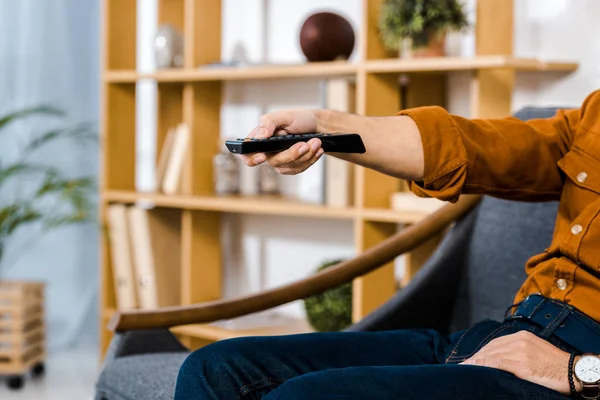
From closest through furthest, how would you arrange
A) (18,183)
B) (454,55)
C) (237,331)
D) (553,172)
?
(553,172) < (454,55) < (237,331) < (18,183)

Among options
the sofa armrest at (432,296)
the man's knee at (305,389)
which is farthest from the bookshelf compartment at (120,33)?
the man's knee at (305,389)

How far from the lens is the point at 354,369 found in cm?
112

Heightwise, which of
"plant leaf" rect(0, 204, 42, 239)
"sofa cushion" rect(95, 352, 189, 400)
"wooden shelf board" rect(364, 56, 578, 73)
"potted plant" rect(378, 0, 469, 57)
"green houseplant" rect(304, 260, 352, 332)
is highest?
"potted plant" rect(378, 0, 469, 57)

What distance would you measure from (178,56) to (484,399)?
2.05 m

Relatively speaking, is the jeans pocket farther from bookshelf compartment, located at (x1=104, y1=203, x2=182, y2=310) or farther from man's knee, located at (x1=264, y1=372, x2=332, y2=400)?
bookshelf compartment, located at (x1=104, y1=203, x2=182, y2=310)

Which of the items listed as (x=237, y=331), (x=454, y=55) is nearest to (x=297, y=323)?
(x=237, y=331)

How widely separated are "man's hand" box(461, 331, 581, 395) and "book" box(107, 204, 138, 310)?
6.18 feet

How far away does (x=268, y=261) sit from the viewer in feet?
9.95

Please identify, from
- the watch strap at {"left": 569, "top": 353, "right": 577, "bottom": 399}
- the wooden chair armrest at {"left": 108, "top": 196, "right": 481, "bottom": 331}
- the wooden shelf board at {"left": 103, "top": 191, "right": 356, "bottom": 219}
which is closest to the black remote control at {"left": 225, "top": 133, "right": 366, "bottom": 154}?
the watch strap at {"left": 569, "top": 353, "right": 577, "bottom": 399}

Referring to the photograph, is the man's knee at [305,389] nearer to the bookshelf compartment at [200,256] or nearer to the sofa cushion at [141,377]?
the sofa cushion at [141,377]

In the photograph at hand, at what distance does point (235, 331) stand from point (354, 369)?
1.61 meters

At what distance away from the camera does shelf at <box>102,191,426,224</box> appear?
236cm

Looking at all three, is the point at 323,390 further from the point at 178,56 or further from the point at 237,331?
the point at 178,56

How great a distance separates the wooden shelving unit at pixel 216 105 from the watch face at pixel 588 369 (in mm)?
1034
